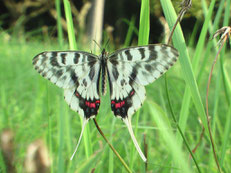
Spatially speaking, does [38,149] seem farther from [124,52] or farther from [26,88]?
[26,88]

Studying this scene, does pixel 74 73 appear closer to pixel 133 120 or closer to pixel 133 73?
pixel 133 73

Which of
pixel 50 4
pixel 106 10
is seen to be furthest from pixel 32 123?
pixel 106 10

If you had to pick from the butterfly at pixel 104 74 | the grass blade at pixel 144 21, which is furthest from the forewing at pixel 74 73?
the grass blade at pixel 144 21

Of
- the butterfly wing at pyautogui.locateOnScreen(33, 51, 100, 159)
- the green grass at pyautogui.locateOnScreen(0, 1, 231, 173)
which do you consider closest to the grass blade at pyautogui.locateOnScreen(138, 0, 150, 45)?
the green grass at pyautogui.locateOnScreen(0, 1, 231, 173)

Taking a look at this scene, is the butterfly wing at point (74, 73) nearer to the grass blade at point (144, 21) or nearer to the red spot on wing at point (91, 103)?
the red spot on wing at point (91, 103)

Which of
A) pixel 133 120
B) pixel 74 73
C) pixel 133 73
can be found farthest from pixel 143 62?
pixel 133 120

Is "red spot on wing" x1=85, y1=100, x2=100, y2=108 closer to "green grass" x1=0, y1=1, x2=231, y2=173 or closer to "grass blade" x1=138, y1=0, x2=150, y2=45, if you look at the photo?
"green grass" x1=0, y1=1, x2=231, y2=173
